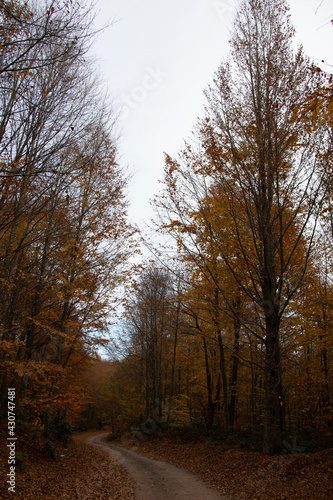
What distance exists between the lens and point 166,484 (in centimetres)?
688

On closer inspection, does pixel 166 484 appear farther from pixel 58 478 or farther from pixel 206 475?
pixel 58 478

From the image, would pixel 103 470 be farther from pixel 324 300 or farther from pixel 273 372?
pixel 324 300

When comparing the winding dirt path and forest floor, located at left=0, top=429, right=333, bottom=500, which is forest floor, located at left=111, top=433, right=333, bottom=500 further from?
the winding dirt path

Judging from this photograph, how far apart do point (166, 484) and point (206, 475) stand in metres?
1.11

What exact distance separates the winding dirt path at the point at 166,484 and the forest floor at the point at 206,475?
0.20 m

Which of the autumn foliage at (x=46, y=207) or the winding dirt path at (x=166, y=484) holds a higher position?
the autumn foliage at (x=46, y=207)

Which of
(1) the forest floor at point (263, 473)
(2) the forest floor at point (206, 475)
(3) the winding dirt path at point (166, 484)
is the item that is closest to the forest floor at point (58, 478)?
(2) the forest floor at point (206, 475)

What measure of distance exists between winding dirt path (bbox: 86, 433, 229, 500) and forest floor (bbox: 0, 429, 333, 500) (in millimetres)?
198

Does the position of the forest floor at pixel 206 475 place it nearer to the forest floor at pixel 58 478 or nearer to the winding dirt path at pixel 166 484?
the forest floor at pixel 58 478

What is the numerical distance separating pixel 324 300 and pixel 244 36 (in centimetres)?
812

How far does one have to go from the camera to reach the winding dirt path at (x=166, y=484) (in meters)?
5.93

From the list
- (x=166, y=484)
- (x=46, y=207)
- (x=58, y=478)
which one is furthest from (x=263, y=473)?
(x=46, y=207)

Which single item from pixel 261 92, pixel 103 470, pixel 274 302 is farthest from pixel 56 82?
pixel 103 470

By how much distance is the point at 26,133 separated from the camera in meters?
4.87
